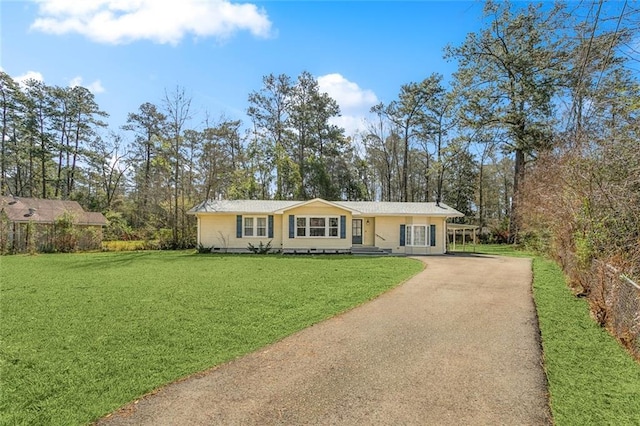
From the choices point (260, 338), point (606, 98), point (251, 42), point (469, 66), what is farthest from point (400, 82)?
point (260, 338)

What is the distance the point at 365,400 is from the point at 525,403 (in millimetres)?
1495

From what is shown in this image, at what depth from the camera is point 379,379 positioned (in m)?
4.03

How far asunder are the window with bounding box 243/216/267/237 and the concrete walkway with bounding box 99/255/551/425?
14402 millimetres

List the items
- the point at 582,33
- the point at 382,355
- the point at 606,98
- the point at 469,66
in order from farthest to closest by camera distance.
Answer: the point at 469,66, the point at 606,98, the point at 382,355, the point at 582,33

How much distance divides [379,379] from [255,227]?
56.0ft

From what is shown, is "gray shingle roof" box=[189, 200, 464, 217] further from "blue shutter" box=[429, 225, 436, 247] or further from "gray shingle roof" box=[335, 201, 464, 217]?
"blue shutter" box=[429, 225, 436, 247]

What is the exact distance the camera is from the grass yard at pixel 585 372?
3316 mm

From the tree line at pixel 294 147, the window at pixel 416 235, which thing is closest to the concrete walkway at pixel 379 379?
the window at pixel 416 235

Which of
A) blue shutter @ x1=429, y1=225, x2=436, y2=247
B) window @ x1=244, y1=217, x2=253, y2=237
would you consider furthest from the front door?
window @ x1=244, y1=217, x2=253, y2=237

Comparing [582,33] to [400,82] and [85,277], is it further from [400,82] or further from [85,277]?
[400,82]

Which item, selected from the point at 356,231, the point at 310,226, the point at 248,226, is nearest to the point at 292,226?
the point at 310,226

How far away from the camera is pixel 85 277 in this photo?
10.8m

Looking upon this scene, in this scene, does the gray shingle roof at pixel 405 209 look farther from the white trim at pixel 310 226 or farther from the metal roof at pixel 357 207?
the white trim at pixel 310 226

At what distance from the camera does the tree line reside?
24.1m
